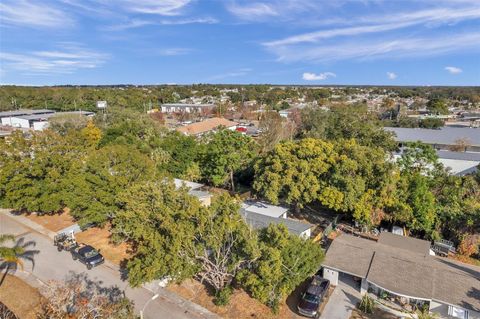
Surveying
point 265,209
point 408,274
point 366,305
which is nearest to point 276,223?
point 265,209

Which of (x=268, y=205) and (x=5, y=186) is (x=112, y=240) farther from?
(x=268, y=205)

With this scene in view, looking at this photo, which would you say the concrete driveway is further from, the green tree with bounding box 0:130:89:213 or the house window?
the green tree with bounding box 0:130:89:213

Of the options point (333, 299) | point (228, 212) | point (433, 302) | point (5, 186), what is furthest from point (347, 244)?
point (5, 186)

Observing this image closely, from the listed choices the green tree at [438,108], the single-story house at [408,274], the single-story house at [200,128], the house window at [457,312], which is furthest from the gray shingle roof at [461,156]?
the green tree at [438,108]

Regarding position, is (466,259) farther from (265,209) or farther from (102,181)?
(102,181)

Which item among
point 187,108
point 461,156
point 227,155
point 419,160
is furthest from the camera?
point 187,108
